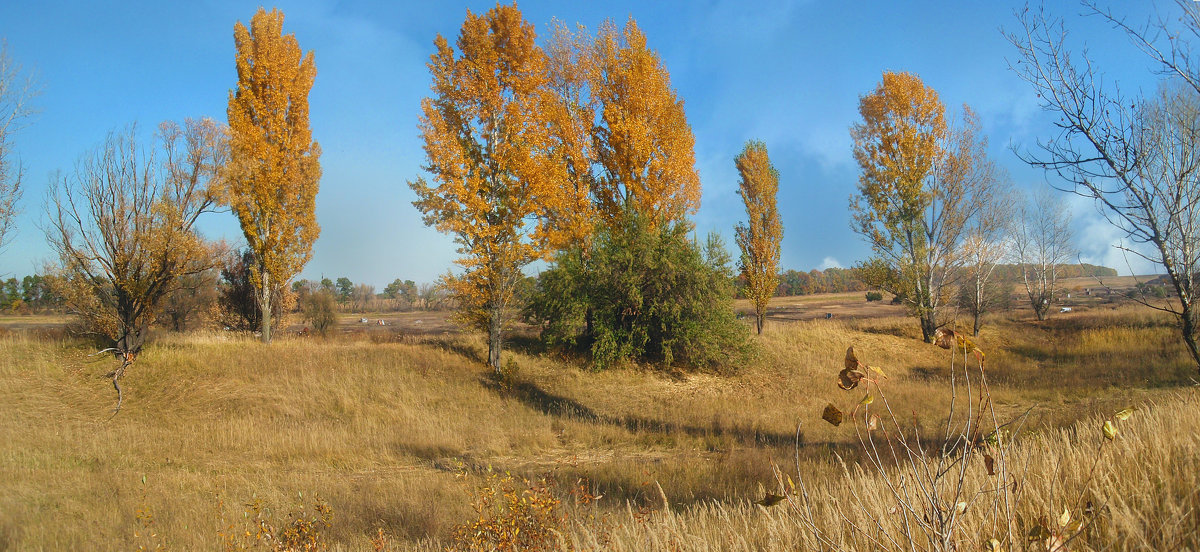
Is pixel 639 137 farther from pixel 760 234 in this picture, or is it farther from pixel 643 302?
pixel 760 234

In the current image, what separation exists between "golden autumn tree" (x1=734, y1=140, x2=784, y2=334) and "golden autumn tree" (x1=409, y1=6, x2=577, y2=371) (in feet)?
39.8

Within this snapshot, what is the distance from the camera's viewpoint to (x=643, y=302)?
17.5 metres

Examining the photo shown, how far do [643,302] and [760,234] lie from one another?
9792mm

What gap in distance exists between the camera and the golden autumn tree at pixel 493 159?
1467 cm

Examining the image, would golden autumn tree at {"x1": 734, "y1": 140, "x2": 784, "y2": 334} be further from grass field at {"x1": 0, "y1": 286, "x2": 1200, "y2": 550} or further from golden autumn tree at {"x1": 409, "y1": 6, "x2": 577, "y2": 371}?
golden autumn tree at {"x1": 409, "y1": 6, "x2": 577, "y2": 371}

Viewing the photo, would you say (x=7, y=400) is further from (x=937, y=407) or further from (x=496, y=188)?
(x=937, y=407)

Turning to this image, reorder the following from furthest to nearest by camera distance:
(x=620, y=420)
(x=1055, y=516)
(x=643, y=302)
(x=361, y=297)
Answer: (x=361, y=297), (x=643, y=302), (x=620, y=420), (x=1055, y=516)

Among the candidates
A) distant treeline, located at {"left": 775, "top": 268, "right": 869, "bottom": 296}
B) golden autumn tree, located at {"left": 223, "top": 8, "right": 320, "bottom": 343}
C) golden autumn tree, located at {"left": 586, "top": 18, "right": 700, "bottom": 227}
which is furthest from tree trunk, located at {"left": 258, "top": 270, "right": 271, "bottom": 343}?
distant treeline, located at {"left": 775, "top": 268, "right": 869, "bottom": 296}

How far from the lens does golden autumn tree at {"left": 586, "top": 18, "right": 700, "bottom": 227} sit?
1789 cm

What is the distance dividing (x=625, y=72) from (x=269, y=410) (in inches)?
550

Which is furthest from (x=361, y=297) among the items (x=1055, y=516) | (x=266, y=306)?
(x=1055, y=516)

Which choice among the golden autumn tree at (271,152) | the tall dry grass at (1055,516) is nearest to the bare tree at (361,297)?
the golden autumn tree at (271,152)

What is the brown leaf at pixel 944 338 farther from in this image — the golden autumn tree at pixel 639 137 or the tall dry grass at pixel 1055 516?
the golden autumn tree at pixel 639 137

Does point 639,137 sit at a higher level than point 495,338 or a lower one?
higher
